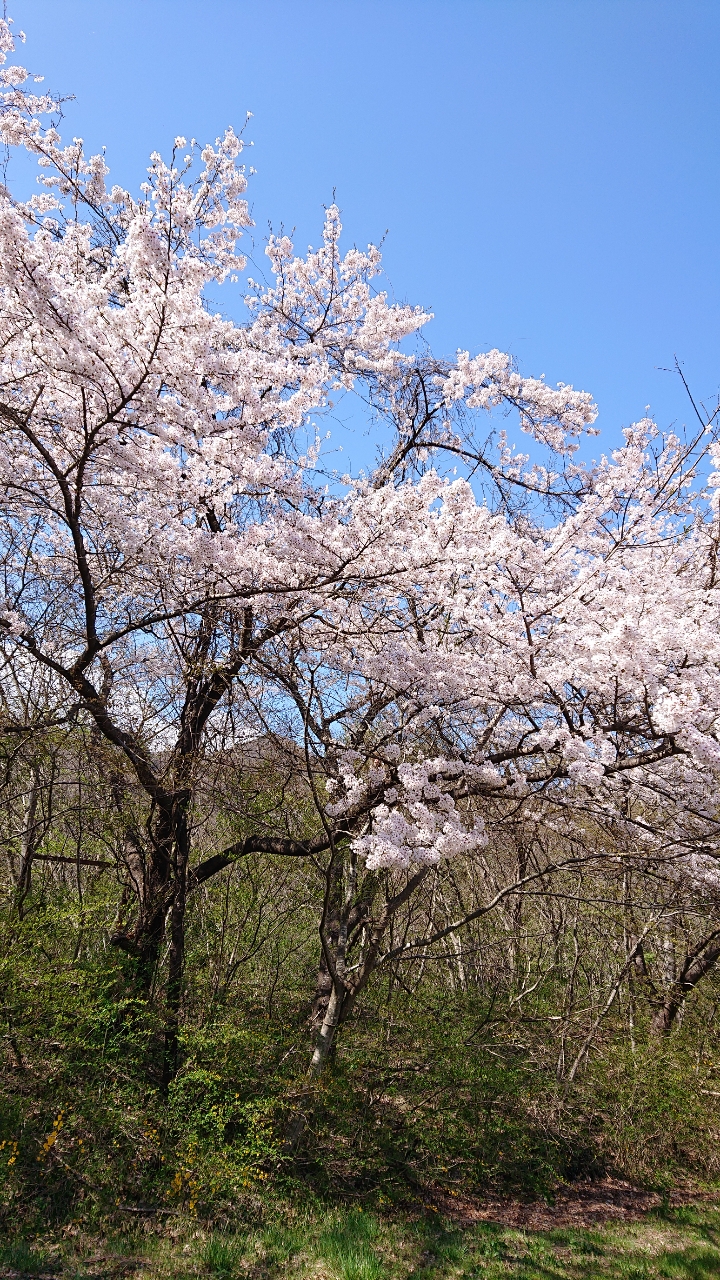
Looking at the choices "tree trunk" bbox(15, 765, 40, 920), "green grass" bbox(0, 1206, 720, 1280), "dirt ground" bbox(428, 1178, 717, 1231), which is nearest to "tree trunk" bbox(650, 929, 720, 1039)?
"dirt ground" bbox(428, 1178, 717, 1231)

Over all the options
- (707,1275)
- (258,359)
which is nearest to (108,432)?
(258,359)

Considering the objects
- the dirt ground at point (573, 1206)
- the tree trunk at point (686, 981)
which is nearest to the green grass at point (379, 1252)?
the dirt ground at point (573, 1206)

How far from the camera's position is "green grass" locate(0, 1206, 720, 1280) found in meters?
3.78

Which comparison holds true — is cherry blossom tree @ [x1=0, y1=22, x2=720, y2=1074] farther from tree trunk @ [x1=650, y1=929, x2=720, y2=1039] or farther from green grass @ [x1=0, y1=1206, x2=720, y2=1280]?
tree trunk @ [x1=650, y1=929, x2=720, y2=1039]

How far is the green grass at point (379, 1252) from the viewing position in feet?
12.4

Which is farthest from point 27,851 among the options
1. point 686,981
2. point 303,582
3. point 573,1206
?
point 686,981

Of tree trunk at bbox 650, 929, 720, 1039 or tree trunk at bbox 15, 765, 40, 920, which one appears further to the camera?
tree trunk at bbox 650, 929, 720, 1039

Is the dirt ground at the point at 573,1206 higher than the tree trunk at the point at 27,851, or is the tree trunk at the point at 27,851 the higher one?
the tree trunk at the point at 27,851

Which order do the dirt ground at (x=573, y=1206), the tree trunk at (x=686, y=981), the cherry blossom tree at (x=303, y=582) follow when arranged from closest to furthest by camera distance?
the cherry blossom tree at (x=303, y=582) → the dirt ground at (x=573, y=1206) → the tree trunk at (x=686, y=981)

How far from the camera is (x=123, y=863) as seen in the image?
5844mm

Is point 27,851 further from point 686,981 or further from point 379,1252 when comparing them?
point 686,981

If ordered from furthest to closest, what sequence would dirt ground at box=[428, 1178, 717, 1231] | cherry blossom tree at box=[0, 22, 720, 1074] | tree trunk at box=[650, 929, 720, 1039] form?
tree trunk at box=[650, 929, 720, 1039] < dirt ground at box=[428, 1178, 717, 1231] < cherry blossom tree at box=[0, 22, 720, 1074]

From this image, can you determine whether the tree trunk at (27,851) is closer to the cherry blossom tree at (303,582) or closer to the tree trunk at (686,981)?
the cherry blossom tree at (303,582)

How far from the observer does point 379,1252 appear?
436 centimetres
